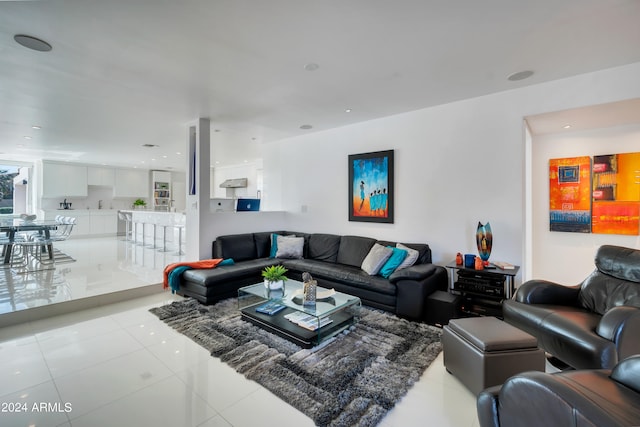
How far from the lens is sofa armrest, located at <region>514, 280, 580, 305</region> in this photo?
8.27 feet

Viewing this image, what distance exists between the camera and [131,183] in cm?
1044

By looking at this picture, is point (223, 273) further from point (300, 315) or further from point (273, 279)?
point (300, 315)

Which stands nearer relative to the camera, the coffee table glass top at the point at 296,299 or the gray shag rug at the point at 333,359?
the gray shag rug at the point at 333,359

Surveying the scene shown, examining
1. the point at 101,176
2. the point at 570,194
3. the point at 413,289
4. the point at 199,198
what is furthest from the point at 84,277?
the point at 570,194

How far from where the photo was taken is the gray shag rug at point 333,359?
6.15 ft

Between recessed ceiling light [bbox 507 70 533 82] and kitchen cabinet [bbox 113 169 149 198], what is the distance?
11730mm

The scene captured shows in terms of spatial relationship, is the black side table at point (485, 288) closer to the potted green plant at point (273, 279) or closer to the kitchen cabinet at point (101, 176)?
the potted green plant at point (273, 279)

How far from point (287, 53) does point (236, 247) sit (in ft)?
10.2

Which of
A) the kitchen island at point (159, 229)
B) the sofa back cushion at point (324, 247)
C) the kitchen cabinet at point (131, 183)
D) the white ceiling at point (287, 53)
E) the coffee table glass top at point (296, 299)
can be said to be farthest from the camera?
the kitchen cabinet at point (131, 183)

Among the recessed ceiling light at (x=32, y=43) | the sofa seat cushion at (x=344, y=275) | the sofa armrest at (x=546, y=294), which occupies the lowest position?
the sofa seat cushion at (x=344, y=275)

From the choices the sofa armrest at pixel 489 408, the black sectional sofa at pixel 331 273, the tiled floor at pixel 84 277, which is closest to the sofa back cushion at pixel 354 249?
the black sectional sofa at pixel 331 273

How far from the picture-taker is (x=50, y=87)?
3309 mm

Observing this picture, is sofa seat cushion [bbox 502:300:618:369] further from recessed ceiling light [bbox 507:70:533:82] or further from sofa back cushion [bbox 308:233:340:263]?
sofa back cushion [bbox 308:233:340:263]

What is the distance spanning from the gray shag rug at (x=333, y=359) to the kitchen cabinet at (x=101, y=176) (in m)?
8.88
